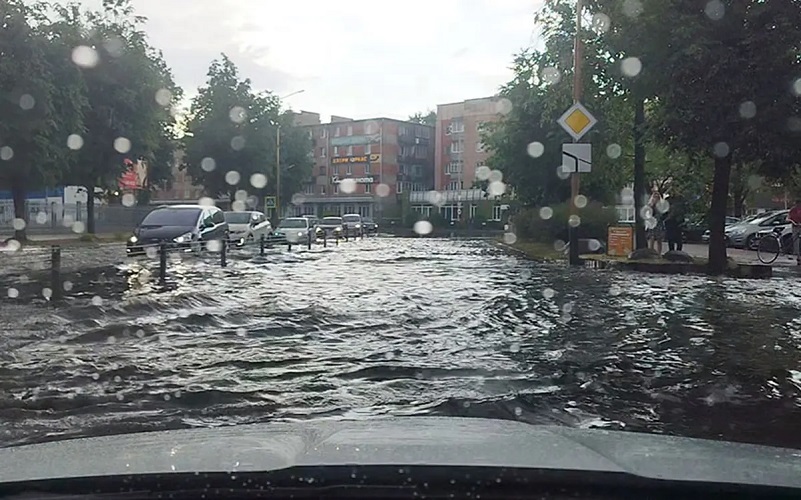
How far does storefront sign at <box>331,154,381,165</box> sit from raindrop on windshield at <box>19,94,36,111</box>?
254 feet

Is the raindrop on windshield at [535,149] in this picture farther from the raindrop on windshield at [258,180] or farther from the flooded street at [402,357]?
the raindrop on windshield at [258,180]

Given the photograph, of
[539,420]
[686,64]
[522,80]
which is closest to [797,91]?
[686,64]

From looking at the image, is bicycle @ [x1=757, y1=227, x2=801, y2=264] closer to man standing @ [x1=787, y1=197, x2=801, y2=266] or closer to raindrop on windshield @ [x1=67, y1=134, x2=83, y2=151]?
man standing @ [x1=787, y1=197, x2=801, y2=266]

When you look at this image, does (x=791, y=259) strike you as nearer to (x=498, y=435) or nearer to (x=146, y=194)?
(x=498, y=435)

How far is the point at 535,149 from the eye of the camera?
123 ft

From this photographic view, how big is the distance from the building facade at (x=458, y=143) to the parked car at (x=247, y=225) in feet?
221

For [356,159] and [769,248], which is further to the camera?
[356,159]

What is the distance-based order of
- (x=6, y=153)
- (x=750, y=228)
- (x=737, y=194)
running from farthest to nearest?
(x=737, y=194) < (x=750, y=228) < (x=6, y=153)

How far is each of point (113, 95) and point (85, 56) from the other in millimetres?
1977

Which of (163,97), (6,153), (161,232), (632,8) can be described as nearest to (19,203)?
(6,153)

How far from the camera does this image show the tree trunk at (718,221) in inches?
696

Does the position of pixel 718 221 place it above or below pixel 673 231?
above

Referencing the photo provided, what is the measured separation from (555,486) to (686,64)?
14.0 meters

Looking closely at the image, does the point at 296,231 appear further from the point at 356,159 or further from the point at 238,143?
the point at 356,159
